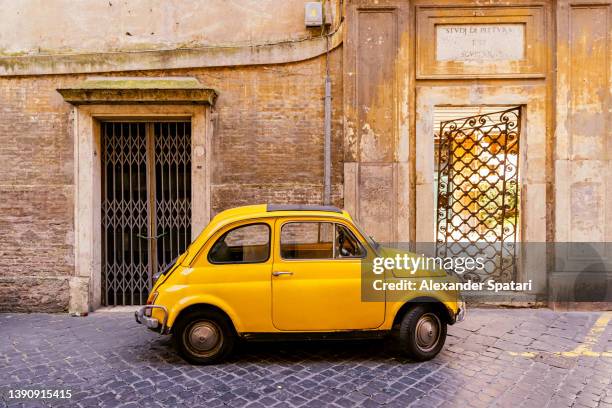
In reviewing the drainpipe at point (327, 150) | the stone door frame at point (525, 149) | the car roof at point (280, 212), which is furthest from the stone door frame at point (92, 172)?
the stone door frame at point (525, 149)

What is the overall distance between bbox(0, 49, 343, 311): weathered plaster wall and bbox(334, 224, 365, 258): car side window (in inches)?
92.1

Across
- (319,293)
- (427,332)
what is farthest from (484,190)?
(319,293)

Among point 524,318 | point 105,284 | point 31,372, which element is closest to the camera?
point 31,372

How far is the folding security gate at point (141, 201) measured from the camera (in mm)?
7508

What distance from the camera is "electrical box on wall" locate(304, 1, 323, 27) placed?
7.28 m

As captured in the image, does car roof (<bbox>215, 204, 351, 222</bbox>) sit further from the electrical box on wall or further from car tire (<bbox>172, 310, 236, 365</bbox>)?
the electrical box on wall

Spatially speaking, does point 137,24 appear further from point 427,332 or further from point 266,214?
point 427,332

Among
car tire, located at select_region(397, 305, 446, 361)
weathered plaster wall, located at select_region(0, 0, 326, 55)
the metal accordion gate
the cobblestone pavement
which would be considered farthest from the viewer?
the metal accordion gate

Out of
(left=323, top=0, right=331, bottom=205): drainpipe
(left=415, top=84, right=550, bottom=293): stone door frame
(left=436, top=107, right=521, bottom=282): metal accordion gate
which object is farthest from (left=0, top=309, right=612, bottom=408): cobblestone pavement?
(left=323, top=0, right=331, bottom=205): drainpipe

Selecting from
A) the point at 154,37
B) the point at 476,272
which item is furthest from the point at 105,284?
the point at 476,272

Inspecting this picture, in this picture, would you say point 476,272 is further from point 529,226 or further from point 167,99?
point 167,99

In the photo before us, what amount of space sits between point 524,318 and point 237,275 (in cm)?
469

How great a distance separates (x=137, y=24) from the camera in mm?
7473

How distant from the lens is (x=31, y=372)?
470cm
